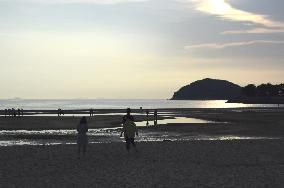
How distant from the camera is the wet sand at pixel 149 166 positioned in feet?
53.8

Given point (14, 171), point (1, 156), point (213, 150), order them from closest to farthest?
point (14, 171), point (1, 156), point (213, 150)

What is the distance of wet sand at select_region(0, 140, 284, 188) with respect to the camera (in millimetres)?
16391

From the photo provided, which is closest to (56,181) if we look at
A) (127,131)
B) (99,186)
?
(99,186)

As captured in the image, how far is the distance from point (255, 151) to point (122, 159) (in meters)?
7.65

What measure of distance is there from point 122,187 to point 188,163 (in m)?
6.44

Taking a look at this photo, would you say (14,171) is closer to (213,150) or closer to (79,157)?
(79,157)

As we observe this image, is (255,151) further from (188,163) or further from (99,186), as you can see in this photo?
(99,186)

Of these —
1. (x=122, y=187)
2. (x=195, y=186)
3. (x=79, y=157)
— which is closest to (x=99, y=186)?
(x=122, y=187)

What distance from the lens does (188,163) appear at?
21.1 m

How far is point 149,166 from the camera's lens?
20.1m

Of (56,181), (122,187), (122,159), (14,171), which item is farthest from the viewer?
(122,159)

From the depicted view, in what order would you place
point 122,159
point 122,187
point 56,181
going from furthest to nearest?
point 122,159 < point 56,181 < point 122,187

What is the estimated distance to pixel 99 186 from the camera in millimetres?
15508

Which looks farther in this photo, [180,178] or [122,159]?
[122,159]
